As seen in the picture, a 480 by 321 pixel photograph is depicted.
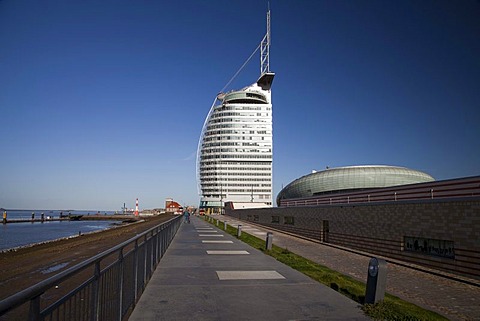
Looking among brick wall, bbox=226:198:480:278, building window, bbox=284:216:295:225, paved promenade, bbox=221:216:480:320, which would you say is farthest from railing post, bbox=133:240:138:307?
building window, bbox=284:216:295:225

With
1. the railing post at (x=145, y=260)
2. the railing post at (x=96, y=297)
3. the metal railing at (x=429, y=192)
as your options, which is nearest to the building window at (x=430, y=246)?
the metal railing at (x=429, y=192)

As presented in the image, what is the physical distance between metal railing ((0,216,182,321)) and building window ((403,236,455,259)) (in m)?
9.38

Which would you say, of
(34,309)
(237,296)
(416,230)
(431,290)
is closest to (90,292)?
(34,309)

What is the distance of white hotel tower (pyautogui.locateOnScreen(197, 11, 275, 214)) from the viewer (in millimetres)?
166250

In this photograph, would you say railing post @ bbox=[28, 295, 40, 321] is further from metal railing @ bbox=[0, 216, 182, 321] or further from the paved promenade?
the paved promenade

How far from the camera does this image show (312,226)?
89.2 feet

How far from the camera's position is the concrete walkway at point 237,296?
250 inches

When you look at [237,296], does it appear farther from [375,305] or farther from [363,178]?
[363,178]

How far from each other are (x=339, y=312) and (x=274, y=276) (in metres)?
3.56

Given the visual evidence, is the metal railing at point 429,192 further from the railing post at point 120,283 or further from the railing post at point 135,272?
the railing post at point 120,283

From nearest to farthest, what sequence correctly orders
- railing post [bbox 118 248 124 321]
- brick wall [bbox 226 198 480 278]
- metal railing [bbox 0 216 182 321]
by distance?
metal railing [bbox 0 216 182 321], railing post [bbox 118 248 124 321], brick wall [bbox 226 198 480 278]

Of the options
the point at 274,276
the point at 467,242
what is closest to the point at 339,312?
the point at 274,276

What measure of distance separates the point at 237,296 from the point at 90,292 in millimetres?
3962

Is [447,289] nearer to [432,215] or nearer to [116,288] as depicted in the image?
[432,215]
